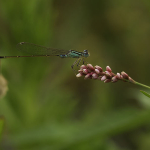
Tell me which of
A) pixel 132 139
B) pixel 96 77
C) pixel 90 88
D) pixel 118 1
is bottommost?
pixel 96 77

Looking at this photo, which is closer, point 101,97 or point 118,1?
point 101,97

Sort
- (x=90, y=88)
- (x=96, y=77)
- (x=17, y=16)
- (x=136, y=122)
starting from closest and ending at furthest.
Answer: (x=96, y=77) → (x=136, y=122) → (x=17, y=16) → (x=90, y=88)

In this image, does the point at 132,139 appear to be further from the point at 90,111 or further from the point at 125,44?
the point at 125,44

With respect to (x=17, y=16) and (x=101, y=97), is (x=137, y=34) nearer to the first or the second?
(x=101, y=97)

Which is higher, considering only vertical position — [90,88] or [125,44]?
[125,44]

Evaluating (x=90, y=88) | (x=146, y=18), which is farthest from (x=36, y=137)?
(x=146, y=18)

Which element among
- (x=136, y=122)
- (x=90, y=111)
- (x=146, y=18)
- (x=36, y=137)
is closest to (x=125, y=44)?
(x=146, y=18)

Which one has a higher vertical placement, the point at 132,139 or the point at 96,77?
the point at 132,139

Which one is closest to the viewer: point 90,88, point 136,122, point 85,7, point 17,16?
point 136,122

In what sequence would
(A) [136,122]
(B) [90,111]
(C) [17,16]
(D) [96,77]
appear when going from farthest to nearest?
(B) [90,111]
(C) [17,16]
(A) [136,122]
(D) [96,77]
